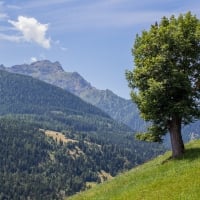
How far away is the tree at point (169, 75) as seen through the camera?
149ft

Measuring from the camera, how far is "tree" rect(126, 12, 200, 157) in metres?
45.5

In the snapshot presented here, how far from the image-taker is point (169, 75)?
45594 mm

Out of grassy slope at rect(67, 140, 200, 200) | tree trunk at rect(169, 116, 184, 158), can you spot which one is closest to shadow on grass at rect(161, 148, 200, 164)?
grassy slope at rect(67, 140, 200, 200)

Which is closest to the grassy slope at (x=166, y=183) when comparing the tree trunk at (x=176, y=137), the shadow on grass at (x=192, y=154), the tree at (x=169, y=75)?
the shadow on grass at (x=192, y=154)

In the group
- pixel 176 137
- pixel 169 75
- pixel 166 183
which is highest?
pixel 169 75

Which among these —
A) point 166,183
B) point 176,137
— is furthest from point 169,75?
point 166,183

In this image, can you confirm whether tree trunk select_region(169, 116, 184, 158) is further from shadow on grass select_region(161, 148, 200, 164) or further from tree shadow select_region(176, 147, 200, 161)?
tree shadow select_region(176, 147, 200, 161)

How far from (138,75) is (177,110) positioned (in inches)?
217

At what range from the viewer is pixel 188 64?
47844mm

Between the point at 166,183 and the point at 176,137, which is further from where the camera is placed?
the point at 176,137

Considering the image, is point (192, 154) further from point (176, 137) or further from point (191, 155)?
point (176, 137)

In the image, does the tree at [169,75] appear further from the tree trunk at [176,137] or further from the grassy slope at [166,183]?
the grassy slope at [166,183]

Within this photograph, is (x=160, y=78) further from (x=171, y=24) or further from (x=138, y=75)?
(x=171, y=24)

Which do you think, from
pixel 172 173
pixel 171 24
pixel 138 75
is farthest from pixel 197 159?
pixel 171 24
